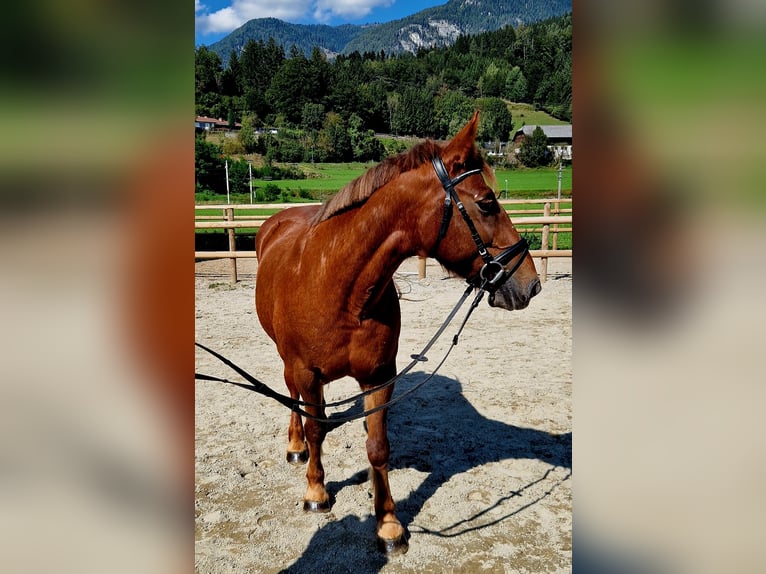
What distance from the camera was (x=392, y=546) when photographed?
273cm

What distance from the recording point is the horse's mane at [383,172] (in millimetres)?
2365

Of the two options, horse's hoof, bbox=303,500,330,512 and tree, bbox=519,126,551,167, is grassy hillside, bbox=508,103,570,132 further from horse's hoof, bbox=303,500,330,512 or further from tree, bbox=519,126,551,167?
horse's hoof, bbox=303,500,330,512

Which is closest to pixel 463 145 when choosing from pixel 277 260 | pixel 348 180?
pixel 277 260

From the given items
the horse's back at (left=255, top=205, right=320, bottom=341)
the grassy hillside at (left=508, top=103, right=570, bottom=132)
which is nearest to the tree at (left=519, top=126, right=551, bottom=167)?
the grassy hillside at (left=508, top=103, right=570, bottom=132)

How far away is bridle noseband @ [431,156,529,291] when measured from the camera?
225 cm

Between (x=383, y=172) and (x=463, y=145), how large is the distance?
403mm

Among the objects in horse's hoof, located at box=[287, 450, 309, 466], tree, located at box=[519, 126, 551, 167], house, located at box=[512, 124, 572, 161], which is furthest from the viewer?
house, located at box=[512, 124, 572, 161]

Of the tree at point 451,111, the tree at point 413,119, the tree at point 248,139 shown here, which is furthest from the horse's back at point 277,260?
the tree at point 413,119

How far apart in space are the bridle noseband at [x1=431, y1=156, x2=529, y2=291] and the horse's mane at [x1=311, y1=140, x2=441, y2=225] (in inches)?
3.0

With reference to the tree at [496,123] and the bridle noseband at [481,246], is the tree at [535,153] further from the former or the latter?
the bridle noseband at [481,246]
